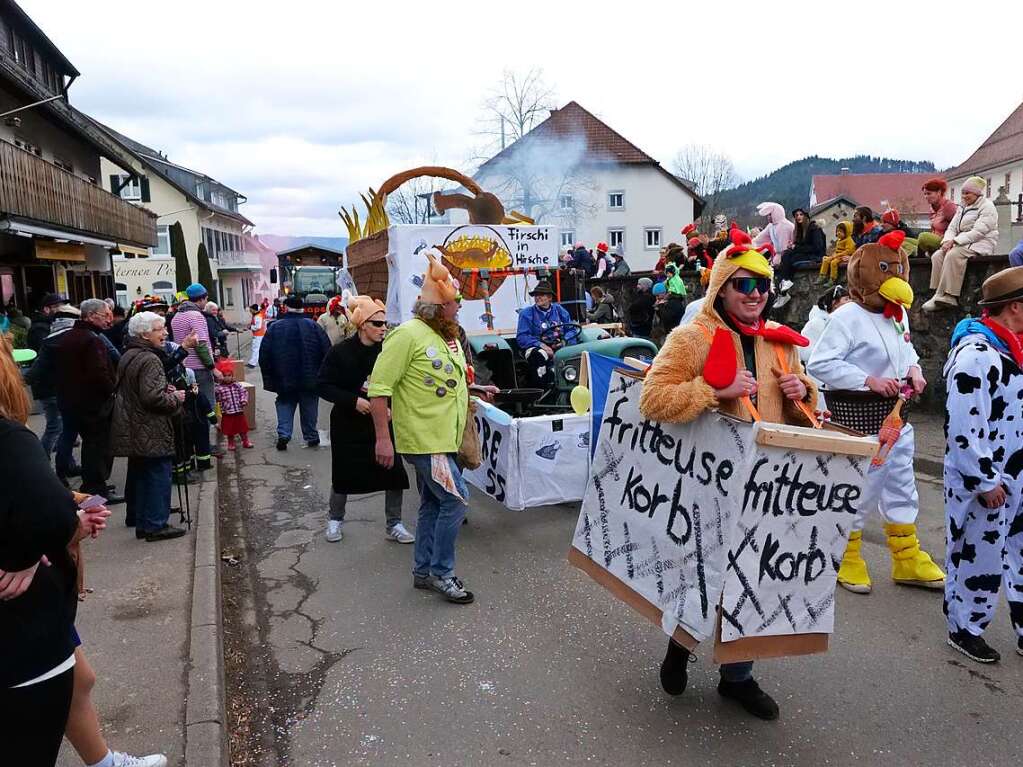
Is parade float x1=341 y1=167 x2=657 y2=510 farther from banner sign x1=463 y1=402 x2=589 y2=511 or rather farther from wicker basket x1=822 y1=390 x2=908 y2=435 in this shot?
wicker basket x1=822 y1=390 x2=908 y2=435

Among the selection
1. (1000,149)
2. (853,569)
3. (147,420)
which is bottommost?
(853,569)

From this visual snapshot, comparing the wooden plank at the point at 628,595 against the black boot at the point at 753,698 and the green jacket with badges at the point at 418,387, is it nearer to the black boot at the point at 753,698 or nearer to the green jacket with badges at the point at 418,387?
the black boot at the point at 753,698

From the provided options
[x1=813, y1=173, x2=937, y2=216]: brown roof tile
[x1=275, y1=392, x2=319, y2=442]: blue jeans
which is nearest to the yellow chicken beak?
[x1=275, y1=392, x2=319, y2=442]: blue jeans

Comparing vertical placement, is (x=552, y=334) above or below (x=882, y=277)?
below

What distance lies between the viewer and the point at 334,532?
5855 mm

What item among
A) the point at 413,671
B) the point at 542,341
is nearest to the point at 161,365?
the point at 413,671

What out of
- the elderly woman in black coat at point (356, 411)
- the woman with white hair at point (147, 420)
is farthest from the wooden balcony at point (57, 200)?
the elderly woman in black coat at point (356, 411)

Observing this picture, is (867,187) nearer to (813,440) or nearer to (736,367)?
(736,367)

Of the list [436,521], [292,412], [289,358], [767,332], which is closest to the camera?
[767,332]

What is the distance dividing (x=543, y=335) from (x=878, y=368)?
3.91m

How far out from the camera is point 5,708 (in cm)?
205

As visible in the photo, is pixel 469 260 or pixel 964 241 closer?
pixel 964 241

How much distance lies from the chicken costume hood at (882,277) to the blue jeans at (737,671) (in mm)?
2254

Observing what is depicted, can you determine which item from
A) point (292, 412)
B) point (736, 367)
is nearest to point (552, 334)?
point (292, 412)
